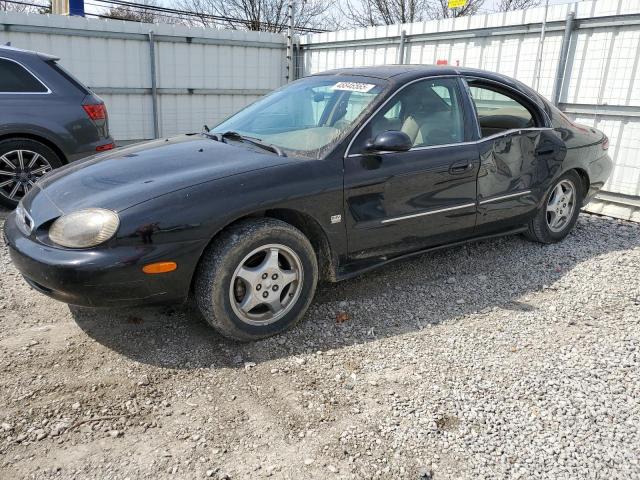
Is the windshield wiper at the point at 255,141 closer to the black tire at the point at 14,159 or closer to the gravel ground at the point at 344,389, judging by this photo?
the gravel ground at the point at 344,389

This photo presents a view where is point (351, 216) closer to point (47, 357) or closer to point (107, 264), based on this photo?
point (107, 264)

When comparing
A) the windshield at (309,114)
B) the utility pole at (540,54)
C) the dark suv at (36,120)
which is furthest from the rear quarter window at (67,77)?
the utility pole at (540,54)

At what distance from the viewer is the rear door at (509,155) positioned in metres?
4.32

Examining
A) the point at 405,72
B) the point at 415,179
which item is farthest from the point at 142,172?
the point at 405,72

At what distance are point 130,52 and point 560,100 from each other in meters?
7.30

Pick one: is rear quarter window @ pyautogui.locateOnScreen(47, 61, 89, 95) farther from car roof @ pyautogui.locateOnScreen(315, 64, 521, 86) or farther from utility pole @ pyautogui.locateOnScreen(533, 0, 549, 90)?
utility pole @ pyautogui.locateOnScreen(533, 0, 549, 90)

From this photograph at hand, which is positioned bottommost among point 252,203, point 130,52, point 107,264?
point 107,264

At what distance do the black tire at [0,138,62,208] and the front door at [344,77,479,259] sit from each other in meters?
3.99

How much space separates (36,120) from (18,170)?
1.92ft

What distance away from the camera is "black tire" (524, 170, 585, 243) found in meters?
5.03

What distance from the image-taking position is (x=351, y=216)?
355 centimetres

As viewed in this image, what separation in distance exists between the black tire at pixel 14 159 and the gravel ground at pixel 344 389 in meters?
1.92

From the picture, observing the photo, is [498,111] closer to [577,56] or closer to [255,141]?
[255,141]

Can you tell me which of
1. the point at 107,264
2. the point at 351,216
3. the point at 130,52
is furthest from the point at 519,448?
the point at 130,52
